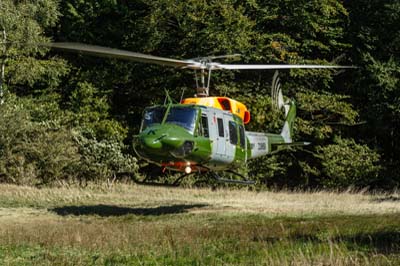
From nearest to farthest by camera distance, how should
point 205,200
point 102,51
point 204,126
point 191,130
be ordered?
point 102,51 → point 191,130 → point 204,126 → point 205,200

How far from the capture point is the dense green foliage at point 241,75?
32969 mm

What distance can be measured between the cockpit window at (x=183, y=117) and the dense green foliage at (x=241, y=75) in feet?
47.5

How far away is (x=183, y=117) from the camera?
56.3ft

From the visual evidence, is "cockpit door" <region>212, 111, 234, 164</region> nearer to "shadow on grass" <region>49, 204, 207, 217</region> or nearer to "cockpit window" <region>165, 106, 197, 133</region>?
"cockpit window" <region>165, 106, 197, 133</region>

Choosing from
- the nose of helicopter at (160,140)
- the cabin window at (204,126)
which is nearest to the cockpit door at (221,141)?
the cabin window at (204,126)

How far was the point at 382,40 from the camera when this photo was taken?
38125 millimetres

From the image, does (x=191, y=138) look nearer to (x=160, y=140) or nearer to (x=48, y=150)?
(x=160, y=140)

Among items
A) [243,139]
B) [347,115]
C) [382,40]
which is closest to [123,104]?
[347,115]

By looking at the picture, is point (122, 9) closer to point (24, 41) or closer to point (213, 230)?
point (24, 41)

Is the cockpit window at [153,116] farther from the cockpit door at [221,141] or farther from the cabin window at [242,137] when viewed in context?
the cabin window at [242,137]

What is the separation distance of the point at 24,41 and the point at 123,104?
365 inches

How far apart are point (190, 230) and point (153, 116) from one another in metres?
4.13

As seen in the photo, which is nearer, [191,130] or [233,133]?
[191,130]

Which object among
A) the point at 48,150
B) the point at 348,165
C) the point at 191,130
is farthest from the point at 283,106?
the point at 348,165
